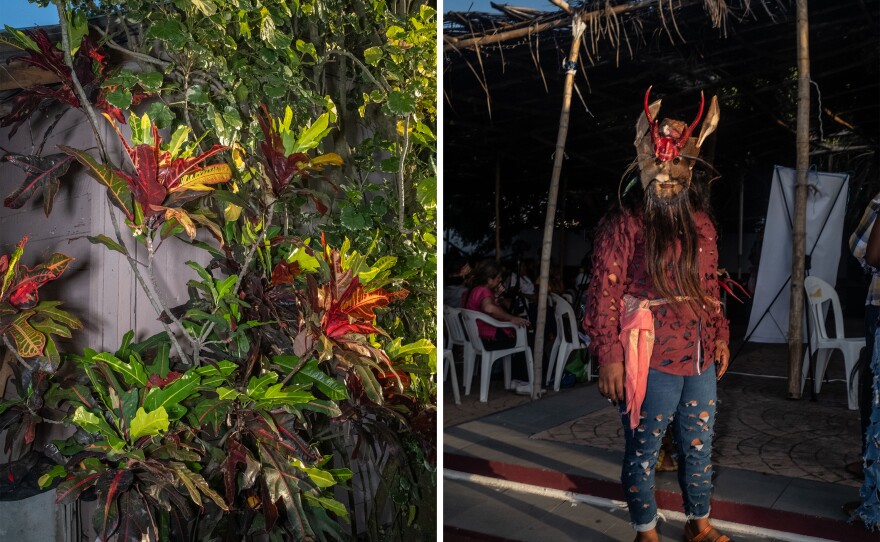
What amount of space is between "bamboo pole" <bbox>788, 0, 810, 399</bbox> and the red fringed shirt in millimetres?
110

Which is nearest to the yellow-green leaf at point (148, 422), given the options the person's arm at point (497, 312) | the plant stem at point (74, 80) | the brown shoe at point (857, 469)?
the plant stem at point (74, 80)

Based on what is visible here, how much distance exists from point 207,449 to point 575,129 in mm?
1077

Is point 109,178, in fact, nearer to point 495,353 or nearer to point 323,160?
point 323,160

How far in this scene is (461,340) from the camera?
1941 millimetres

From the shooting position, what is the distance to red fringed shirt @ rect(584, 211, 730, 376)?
1.31 metres

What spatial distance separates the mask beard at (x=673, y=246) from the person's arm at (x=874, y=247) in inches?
10.0

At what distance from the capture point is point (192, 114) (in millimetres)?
1948

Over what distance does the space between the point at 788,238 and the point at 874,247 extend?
13 cm

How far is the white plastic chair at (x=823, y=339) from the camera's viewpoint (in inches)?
48.9

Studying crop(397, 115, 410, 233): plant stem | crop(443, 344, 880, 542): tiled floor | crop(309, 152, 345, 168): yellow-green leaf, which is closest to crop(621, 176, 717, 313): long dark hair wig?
crop(443, 344, 880, 542): tiled floor

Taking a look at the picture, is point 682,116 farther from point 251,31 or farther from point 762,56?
point 251,31

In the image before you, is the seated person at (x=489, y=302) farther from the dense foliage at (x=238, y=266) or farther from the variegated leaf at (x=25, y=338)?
the variegated leaf at (x=25, y=338)

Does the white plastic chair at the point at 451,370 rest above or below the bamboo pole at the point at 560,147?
below

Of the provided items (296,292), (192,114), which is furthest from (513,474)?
(192,114)
